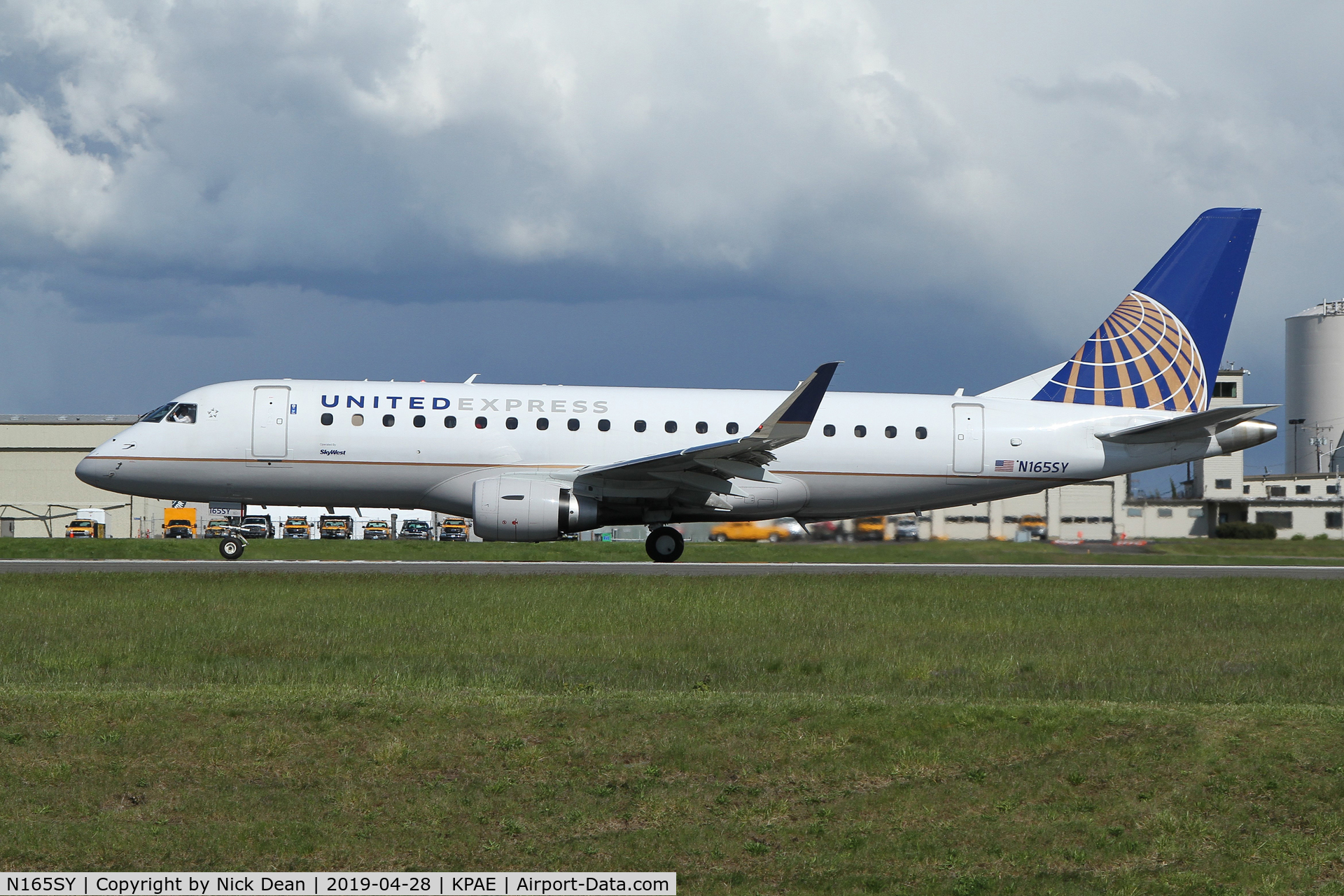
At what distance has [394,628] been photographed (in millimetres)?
15633

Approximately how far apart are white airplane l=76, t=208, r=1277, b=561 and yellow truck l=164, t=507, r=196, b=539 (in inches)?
1802

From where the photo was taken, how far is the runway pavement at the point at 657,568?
24.8 meters

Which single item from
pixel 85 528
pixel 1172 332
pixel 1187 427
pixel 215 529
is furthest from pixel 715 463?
pixel 85 528

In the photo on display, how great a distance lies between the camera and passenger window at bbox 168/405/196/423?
26781mm

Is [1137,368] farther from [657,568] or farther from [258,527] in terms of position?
[258,527]

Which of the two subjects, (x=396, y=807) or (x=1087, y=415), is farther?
(x=1087, y=415)

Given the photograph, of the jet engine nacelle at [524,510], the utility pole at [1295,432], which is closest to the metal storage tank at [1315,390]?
the utility pole at [1295,432]

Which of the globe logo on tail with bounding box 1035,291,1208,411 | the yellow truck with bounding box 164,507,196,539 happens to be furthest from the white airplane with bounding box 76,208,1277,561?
the yellow truck with bounding box 164,507,196,539

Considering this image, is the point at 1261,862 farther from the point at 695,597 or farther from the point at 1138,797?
the point at 695,597

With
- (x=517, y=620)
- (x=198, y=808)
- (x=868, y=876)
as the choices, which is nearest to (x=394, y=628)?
(x=517, y=620)

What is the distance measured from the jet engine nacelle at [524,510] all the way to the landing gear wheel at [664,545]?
3.72m

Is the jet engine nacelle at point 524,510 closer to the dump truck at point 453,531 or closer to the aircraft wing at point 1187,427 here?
the aircraft wing at point 1187,427

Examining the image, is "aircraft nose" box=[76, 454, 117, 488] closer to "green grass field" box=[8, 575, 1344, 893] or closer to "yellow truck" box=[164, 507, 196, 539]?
"green grass field" box=[8, 575, 1344, 893]

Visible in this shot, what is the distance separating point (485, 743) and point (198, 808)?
2.17 meters
